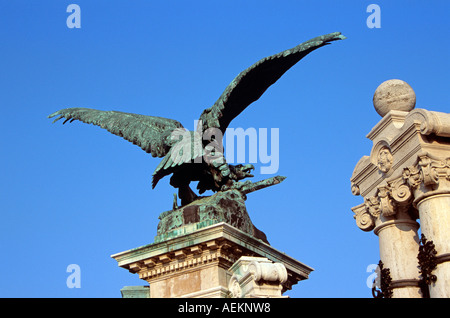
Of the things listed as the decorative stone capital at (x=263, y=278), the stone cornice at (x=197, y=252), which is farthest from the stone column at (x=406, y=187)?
the decorative stone capital at (x=263, y=278)

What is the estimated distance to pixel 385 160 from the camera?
2114 centimetres

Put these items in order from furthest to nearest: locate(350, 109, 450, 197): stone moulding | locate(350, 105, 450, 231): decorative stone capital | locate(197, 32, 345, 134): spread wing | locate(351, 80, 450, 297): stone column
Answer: locate(197, 32, 345, 134): spread wing → locate(350, 109, 450, 197): stone moulding → locate(350, 105, 450, 231): decorative stone capital → locate(351, 80, 450, 297): stone column

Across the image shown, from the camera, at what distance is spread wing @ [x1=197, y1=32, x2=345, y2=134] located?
21.9 meters

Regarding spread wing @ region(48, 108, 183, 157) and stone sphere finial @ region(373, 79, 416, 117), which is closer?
stone sphere finial @ region(373, 79, 416, 117)

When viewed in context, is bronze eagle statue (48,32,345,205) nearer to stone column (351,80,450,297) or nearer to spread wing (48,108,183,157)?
spread wing (48,108,183,157)

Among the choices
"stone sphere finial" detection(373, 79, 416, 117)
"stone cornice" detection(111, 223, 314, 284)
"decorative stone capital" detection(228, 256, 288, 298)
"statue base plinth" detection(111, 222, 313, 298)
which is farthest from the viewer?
"stone sphere finial" detection(373, 79, 416, 117)

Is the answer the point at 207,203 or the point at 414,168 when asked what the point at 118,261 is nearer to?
the point at 207,203

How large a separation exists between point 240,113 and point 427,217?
18.2ft

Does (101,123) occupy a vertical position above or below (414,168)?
above

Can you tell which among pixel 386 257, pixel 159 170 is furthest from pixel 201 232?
pixel 386 257

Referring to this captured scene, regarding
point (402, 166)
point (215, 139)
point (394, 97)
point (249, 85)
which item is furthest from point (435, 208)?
point (215, 139)

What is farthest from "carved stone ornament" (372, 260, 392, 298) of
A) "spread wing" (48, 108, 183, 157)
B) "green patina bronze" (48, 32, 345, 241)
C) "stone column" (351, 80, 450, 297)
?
"spread wing" (48, 108, 183, 157)
